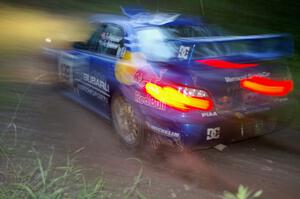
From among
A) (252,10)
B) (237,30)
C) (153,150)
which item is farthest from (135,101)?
(252,10)

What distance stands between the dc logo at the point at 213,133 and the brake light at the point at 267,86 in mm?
486

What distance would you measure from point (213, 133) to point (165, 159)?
732 millimetres

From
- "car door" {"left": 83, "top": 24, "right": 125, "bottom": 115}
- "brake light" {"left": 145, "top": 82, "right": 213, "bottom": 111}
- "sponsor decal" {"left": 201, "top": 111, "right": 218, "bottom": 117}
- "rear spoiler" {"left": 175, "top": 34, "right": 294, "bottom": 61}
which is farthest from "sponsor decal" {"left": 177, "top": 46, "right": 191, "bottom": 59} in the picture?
"car door" {"left": 83, "top": 24, "right": 125, "bottom": 115}

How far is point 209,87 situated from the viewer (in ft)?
13.6

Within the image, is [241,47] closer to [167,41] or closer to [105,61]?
[167,41]

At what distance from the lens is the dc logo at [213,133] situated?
4219 mm

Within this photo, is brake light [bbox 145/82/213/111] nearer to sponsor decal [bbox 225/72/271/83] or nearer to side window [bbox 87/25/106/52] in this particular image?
sponsor decal [bbox 225/72/271/83]

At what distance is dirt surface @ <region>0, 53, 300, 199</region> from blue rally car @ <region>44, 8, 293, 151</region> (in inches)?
11.2

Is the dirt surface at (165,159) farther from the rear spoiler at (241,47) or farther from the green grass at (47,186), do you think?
the rear spoiler at (241,47)

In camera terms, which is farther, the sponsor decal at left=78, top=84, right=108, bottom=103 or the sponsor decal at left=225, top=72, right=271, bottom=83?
the sponsor decal at left=78, top=84, right=108, bottom=103

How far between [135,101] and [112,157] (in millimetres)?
676

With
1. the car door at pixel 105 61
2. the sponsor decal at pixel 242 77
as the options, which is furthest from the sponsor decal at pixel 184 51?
the car door at pixel 105 61

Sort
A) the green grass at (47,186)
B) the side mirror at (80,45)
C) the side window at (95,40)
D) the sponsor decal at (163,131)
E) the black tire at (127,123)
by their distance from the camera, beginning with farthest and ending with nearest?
1. the side mirror at (80,45)
2. the side window at (95,40)
3. the black tire at (127,123)
4. the sponsor decal at (163,131)
5. the green grass at (47,186)

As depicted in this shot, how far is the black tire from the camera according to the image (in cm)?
473
